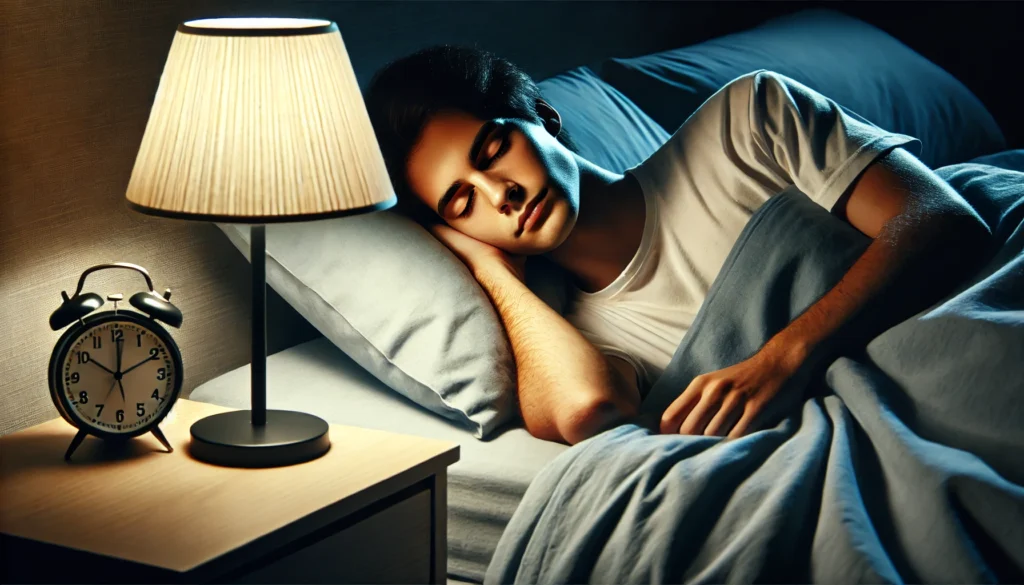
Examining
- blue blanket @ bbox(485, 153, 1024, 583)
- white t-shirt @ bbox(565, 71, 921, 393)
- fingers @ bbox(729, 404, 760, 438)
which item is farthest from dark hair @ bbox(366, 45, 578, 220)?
fingers @ bbox(729, 404, 760, 438)

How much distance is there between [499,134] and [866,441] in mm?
605

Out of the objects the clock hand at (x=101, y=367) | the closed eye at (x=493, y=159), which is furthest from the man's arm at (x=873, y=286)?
the clock hand at (x=101, y=367)

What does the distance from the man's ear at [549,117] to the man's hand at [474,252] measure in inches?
8.2

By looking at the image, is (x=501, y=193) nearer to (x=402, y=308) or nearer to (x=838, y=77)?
(x=402, y=308)

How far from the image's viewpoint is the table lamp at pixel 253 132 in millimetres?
1054

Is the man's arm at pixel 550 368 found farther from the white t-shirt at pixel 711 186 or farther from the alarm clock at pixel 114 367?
the alarm clock at pixel 114 367

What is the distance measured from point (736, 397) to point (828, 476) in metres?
0.19

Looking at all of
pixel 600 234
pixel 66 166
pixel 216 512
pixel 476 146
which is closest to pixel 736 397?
pixel 600 234

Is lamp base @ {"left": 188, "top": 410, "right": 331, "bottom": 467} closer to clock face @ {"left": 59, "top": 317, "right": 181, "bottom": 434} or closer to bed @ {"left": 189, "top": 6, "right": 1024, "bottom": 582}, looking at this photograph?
clock face @ {"left": 59, "top": 317, "right": 181, "bottom": 434}

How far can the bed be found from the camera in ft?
4.31

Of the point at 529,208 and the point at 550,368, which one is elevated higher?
the point at 529,208

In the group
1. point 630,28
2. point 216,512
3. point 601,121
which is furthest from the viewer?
point 630,28

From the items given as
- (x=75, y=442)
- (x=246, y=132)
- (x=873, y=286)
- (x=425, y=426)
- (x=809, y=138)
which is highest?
(x=246, y=132)

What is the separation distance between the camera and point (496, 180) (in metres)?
1.51
